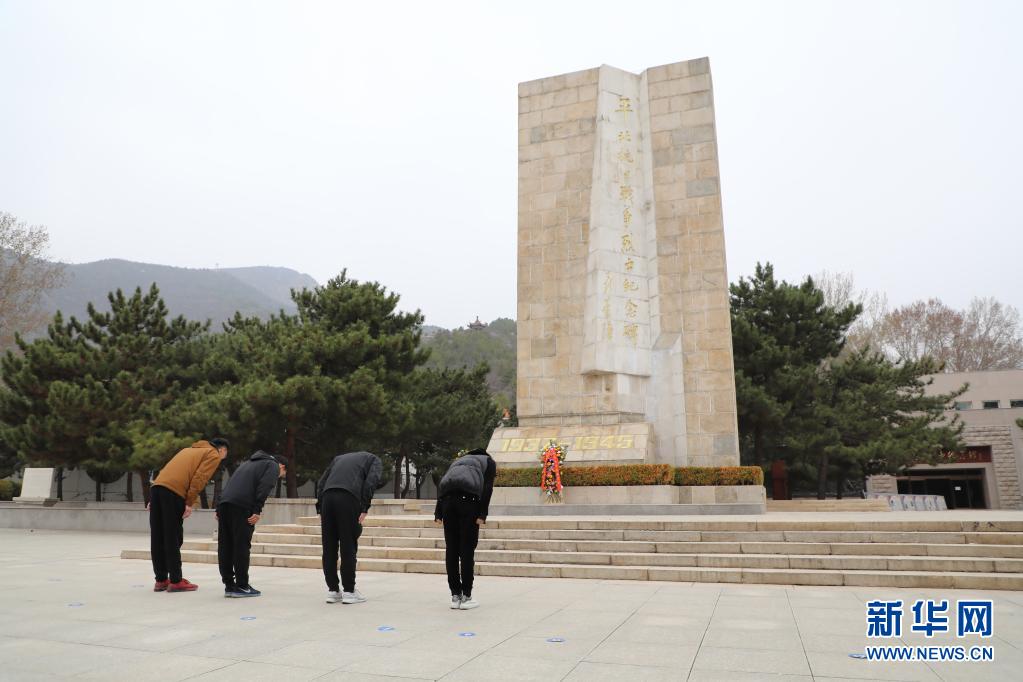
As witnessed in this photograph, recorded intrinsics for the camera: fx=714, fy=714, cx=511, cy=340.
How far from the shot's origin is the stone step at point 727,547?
25.1ft

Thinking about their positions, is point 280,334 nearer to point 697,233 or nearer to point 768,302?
point 697,233

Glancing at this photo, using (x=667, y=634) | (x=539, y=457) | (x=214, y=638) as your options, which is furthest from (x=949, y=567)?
(x=539, y=457)

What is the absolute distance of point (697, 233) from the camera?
17.1 metres

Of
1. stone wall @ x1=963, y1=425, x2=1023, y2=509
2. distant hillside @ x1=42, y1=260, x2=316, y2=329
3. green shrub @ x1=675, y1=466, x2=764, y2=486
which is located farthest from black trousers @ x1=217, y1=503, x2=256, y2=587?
distant hillside @ x1=42, y1=260, x2=316, y2=329

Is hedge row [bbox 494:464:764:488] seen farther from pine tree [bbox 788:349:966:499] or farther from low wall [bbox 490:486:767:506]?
pine tree [bbox 788:349:966:499]

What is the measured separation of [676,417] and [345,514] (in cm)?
1169

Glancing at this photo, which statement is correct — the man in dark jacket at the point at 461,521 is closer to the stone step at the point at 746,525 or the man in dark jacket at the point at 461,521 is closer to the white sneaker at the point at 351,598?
the white sneaker at the point at 351,598

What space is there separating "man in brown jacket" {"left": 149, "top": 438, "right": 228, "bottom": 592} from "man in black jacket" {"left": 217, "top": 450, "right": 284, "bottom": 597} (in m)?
0.33

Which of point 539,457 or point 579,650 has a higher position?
point 539,457

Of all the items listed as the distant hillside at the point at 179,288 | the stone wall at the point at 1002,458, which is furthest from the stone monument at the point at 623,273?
the distant hillside at the point at 179,288

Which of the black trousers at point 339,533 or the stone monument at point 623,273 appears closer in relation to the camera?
the black trousers at point 339,533

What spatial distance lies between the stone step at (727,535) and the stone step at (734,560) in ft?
1.48

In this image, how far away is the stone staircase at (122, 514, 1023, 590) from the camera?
7242mm

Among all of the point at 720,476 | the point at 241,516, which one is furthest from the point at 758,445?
the point at 241,516
